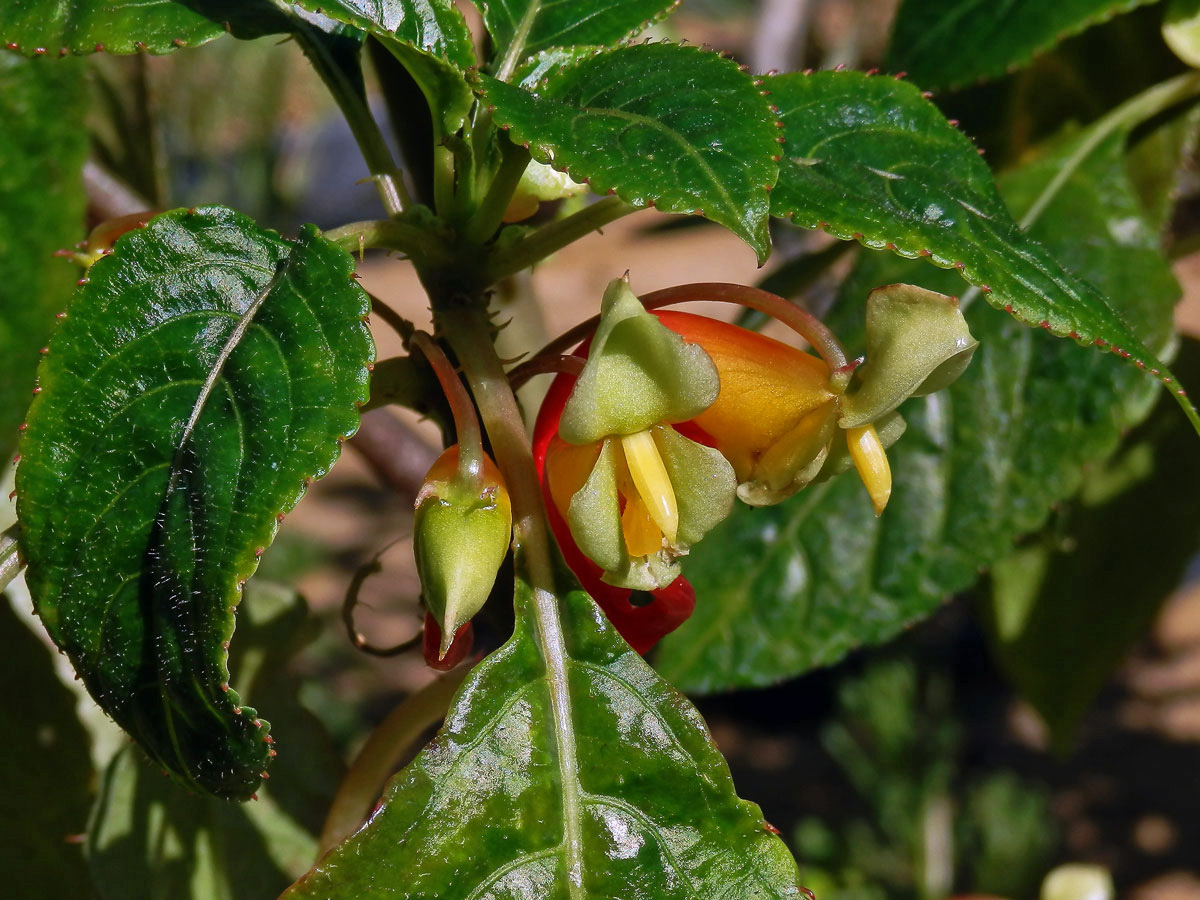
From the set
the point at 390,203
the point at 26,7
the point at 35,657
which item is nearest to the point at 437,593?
the point at 390,203

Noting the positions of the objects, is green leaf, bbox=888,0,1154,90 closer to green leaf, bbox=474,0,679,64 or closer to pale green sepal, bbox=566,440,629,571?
green leaf, bbox=474,0,679,64

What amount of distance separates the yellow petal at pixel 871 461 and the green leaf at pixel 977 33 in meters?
0.52

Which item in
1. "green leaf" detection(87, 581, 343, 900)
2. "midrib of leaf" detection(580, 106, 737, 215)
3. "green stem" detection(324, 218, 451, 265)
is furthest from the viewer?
"green leaf" detection(87, 581, 343, 900)

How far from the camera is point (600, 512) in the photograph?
474mm

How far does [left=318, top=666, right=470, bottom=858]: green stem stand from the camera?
24.5 inches

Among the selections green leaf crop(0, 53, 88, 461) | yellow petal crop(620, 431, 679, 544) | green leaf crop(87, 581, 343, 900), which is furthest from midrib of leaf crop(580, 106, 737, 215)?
green leaf crop(0, 53, 88, 461)

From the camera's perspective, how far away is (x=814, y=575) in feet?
3.10

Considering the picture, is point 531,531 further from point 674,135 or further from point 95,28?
point 95,28

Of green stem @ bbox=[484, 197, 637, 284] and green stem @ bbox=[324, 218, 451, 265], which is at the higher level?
green stem @ bbox=[324, 218, 451, 265]

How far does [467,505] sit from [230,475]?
90 mm

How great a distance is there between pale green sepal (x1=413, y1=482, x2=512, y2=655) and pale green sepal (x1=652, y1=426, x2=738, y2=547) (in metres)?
0.07

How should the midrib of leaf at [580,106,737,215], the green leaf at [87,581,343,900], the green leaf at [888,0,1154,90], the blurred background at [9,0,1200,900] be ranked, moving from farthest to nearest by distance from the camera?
the blurred background at [9,0,1200,900]
the green leaf at [888,0,1154,90]
the green leaf at [87,581,343,900]
the midrib of leaf at [580,106,737,215]

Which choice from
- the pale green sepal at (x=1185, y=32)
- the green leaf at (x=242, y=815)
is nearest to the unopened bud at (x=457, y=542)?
the green leaf at (x=242, y=815)

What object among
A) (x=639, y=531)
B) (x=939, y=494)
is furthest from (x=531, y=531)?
(x=939, y=494)
